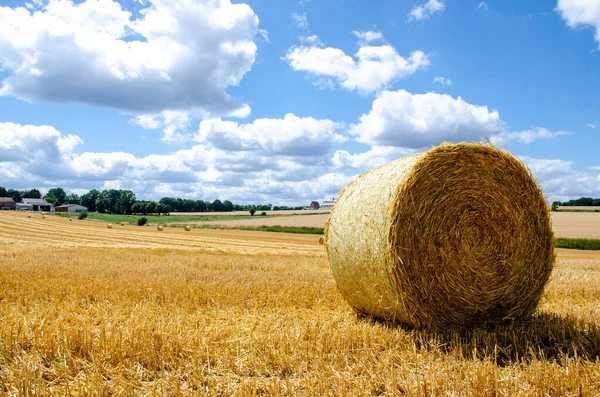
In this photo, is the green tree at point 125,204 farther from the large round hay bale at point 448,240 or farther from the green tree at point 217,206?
the large round hay bale at point 448,240

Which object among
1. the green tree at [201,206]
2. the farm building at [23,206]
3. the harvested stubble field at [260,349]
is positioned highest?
the green tree at [201,206]

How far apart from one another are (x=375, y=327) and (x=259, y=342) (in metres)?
1.37

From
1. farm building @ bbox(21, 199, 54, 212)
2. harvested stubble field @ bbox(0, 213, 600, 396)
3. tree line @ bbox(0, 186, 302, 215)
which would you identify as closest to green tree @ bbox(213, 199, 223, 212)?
tree line @ bbox(0, 186, 302, 215)

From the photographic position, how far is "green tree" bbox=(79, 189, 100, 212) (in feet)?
364

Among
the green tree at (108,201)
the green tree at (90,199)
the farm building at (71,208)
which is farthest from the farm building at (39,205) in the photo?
the green tree at (108,201)

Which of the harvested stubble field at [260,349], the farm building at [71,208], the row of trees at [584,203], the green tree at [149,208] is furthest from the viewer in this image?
the farm building at [71,208]

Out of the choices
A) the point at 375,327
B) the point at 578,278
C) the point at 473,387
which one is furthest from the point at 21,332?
the point at 578,278

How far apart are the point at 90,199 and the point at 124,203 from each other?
83.0 ft

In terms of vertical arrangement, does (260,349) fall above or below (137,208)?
below

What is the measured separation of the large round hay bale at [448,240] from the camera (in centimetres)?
516

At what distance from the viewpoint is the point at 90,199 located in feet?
370

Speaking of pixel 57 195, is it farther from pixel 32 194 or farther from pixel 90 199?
pixel 90 199

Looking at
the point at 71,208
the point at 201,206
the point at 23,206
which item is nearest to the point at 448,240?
the point at 201,206

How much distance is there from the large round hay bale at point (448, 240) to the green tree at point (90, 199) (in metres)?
115
